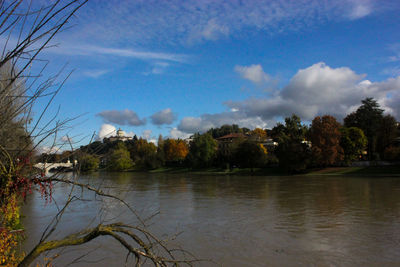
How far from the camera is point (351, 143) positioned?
5853 cm

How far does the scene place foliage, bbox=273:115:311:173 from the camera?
55375 millimetres

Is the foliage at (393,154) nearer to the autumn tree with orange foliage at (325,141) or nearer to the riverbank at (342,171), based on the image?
the riverbank at (342,171)

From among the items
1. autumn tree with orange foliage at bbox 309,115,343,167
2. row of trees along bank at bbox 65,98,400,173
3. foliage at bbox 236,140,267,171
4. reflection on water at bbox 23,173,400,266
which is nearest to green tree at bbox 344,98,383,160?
row of trees along bank at bbox 65,98,400,173

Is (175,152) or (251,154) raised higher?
(175,152)

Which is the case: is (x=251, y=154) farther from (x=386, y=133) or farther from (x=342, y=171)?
(x=386, y=133)

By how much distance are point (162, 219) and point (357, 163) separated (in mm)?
50431

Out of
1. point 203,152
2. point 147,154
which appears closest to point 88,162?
point 203,152

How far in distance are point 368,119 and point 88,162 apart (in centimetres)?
7870

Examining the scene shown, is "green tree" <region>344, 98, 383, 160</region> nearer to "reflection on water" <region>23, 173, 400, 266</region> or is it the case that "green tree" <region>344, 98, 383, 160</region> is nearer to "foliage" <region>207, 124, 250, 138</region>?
"reflection on water" <region>23, 173, 400, 266</region>

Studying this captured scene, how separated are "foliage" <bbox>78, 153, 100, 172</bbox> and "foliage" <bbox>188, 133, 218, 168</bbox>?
240 feet

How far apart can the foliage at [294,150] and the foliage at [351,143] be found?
6.47 metres

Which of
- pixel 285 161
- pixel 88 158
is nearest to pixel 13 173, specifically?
pixel 88 158

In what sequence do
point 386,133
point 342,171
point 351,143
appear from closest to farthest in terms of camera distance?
point 342,171 → point 351,143 → point 386,133

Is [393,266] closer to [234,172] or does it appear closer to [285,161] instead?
[285,161]
